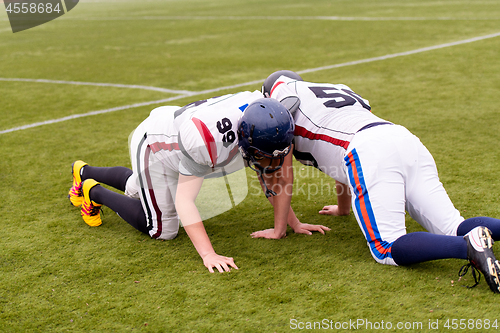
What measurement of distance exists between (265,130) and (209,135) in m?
0.32

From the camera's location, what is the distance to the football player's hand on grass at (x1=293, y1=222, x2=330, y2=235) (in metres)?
3.31

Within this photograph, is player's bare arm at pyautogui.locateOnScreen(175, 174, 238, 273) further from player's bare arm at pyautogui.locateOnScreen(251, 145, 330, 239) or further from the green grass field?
player's bare arm at pyautogui.locateOnScreen(251, 145, 330, 239)

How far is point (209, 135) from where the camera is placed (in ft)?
8.96

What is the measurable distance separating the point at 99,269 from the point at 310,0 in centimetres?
1868

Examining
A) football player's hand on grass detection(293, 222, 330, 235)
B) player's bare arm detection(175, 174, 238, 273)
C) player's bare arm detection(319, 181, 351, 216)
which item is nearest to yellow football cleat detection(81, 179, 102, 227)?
player's bare arm detection(175, 174, 238, 273)

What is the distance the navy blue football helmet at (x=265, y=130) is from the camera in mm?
2688

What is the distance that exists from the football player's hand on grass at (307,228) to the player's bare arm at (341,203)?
0.28 meters

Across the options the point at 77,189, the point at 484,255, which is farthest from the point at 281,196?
the point at 77,189

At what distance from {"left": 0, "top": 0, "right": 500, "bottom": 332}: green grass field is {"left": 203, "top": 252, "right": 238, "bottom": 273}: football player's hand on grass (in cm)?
5

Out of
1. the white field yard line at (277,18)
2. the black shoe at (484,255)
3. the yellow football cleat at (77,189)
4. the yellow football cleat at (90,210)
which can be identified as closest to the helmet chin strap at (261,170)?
the black shoe at (484,255)

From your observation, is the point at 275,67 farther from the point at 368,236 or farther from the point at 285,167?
the point at 368,236

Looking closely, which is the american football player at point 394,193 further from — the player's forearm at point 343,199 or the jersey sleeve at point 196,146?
the jersey sleeve at point 196,146

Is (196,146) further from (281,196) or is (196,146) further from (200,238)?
(281,196)

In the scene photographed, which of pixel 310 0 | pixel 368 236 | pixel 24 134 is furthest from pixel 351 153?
pixel 310 0
